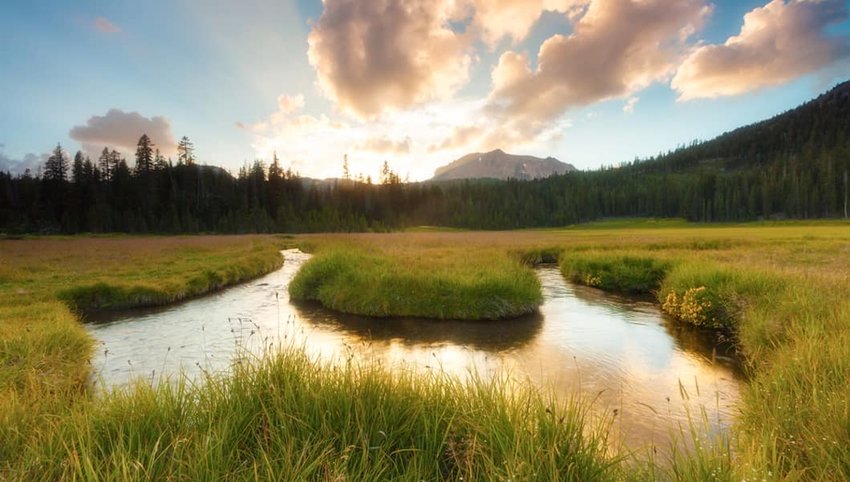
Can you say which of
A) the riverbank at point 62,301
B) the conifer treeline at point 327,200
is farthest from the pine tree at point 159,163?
the riverbank at point 62,301

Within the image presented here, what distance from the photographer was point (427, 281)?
65.4ft

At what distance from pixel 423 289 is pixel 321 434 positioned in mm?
14258

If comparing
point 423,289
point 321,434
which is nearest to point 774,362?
point 321,434

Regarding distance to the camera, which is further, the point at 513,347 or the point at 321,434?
the point at 513,347

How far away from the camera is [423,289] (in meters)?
19.4

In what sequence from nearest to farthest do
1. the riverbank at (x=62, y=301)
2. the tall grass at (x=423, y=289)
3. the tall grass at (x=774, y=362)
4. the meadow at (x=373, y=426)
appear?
the meadow at (x=373, y=426) → the tall grass at (x=774, y=362) → the riverbank at (x=62, y=301) → the tall grass at (x=423, y=289)

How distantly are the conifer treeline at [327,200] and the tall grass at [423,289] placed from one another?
78.0 metres

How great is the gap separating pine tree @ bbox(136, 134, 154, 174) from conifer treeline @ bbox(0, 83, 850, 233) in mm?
254

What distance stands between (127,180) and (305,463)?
117801mm

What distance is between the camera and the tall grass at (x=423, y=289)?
1828 centimetres

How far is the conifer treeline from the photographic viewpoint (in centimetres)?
9025

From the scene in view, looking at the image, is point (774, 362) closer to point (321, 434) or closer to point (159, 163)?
point (321, 434)

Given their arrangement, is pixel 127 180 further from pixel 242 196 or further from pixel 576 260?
pixel 576 260

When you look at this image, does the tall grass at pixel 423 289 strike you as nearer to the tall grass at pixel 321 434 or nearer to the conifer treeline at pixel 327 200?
the tall grass at pixel 321 434
